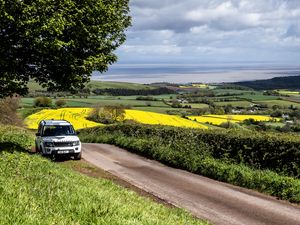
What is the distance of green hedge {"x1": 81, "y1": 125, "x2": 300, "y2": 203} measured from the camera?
1538 cm

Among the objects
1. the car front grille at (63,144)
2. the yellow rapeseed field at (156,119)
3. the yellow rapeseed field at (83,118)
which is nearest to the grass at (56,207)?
the car front grille at (63,144)

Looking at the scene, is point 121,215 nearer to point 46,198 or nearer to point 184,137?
point 46,198

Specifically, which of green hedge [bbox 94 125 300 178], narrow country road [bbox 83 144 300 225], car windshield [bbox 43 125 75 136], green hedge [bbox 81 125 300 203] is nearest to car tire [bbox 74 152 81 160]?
car windshield [bbox 43 125 75 136]

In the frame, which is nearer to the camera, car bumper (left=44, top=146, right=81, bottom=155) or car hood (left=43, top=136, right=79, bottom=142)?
car bumper (left=44, top=146, right=81, bottom=155)

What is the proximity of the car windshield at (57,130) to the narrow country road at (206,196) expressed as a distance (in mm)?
3185

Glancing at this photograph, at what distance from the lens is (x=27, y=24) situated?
49.3 feet

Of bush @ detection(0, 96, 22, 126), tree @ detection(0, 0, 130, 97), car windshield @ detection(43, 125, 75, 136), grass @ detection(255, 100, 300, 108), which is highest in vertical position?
tree @ detection(0, 0, 130, 97)

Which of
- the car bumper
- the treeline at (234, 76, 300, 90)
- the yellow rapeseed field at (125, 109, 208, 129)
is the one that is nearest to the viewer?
the car bumper

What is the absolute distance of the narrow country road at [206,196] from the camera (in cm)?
1205

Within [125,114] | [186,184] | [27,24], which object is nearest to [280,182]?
[186,184]

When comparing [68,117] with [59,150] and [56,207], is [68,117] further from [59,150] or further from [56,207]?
[56,207]

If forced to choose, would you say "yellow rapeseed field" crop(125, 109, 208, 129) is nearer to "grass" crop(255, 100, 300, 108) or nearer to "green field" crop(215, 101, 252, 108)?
"green field" crop(215, 101, 252, 108)

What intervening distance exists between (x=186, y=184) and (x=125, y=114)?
50603 mm

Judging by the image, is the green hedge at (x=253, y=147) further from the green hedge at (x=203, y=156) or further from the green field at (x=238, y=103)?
the green field at (x=238, y=103)
